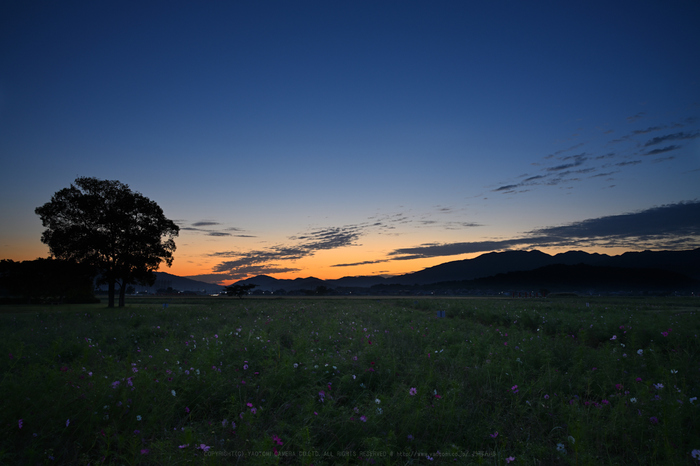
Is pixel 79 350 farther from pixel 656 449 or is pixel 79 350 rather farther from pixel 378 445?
pixel 656 449

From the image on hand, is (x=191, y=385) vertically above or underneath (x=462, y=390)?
above

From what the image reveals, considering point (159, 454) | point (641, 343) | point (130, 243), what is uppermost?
point (130, 243)

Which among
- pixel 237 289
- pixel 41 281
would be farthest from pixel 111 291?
pixel 237 289

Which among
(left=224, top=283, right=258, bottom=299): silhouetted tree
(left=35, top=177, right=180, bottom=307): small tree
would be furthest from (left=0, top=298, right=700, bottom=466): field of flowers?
(left=224, top=283, right=258, bottom=299): silhouetted tree

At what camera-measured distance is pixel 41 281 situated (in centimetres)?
3584

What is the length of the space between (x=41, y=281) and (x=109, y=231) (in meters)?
14.1

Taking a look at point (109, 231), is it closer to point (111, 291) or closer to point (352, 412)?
point (111, 291)

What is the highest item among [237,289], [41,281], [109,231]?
[109,231]

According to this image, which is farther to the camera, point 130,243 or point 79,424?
point 130,243

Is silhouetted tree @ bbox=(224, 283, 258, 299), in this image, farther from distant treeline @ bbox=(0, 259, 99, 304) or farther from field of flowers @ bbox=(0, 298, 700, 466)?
field of flowers @ bbox=(0, 298, 700, 466)

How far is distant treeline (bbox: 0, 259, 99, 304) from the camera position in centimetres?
3008

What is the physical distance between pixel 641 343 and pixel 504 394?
7.94 m

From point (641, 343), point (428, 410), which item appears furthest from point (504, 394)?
point (641, 343)

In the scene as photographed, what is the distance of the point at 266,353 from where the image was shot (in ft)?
26.1
